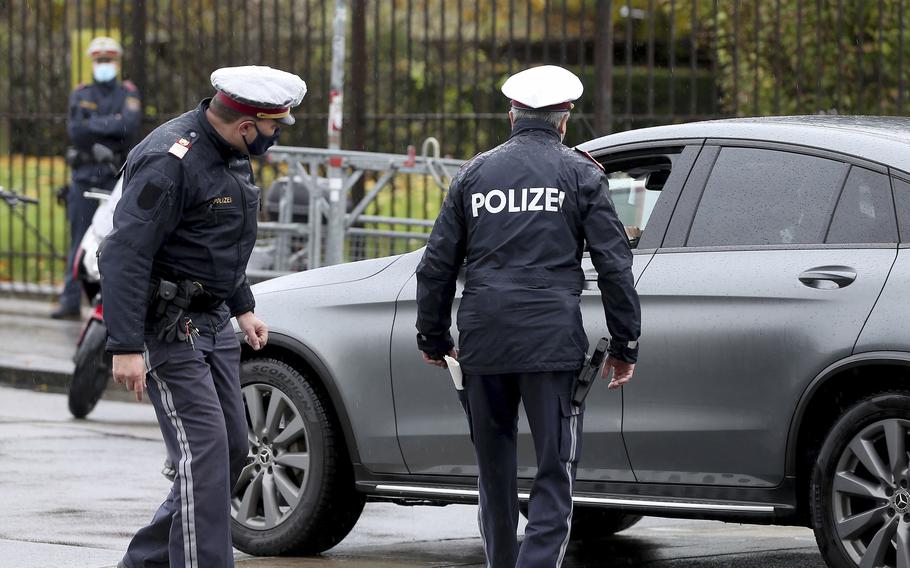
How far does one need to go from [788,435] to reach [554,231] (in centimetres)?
99

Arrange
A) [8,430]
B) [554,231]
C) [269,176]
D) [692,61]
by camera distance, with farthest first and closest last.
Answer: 1. [269,176]
2. [692,61]
3. [8,430]
4. [554,231]

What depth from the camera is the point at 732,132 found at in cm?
546

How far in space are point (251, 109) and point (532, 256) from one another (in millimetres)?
895

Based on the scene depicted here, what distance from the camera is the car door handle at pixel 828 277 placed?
4973 mm

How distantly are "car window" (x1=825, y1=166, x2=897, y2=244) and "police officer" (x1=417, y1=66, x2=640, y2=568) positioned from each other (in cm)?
77

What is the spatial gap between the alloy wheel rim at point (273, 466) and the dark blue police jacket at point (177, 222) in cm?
122

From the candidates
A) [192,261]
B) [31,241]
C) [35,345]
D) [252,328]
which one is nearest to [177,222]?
[192,261]

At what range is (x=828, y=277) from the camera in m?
5.00

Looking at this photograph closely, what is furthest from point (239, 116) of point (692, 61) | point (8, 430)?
point (692, 61)

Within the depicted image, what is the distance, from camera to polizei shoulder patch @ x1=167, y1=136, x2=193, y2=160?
468 centimetres

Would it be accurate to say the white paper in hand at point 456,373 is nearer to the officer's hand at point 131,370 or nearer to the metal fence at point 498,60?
the officer's hand at point 131,370

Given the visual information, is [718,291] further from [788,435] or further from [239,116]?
[239,116]

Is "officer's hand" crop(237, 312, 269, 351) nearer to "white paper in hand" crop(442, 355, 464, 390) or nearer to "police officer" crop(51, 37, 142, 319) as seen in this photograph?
"white paper in hand" crop(442, 355, 464, 390)

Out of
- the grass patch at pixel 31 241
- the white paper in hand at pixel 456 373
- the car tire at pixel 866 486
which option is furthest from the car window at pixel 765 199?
the grass patch at pixel 31 241
